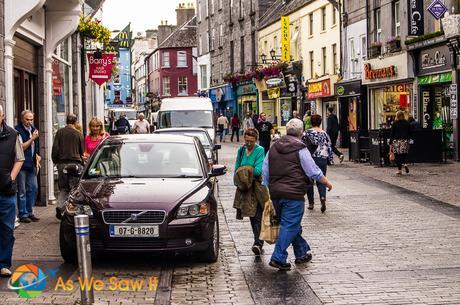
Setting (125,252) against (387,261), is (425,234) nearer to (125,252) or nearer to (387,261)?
(387,261)

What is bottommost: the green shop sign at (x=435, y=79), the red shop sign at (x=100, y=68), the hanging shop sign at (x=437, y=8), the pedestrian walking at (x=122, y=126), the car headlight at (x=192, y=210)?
the car headlight at (x=192, y=210)

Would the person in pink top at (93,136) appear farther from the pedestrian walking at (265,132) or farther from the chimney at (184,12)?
the chimney at (184,12)

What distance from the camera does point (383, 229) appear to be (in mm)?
12742

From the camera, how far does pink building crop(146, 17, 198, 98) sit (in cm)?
8794

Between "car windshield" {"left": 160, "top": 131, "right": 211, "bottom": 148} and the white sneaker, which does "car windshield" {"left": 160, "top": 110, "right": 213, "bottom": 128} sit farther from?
the white sneaker

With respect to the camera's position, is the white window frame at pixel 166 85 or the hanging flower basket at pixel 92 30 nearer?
the hanging flower basket at pixel 92 30

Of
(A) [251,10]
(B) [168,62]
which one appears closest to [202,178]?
(A) [251,10]

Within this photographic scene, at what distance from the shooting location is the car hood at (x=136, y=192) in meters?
9.55

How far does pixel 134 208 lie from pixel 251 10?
50.2 metres

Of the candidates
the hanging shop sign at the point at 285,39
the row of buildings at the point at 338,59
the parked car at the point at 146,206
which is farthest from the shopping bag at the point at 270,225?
the hanging shop sign at the point at 285,39

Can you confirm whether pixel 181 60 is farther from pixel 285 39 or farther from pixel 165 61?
pixel 285 39

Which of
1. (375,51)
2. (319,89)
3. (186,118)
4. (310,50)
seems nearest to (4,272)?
(186,118)

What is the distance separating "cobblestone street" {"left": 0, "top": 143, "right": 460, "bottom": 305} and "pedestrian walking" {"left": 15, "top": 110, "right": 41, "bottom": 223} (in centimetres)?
31

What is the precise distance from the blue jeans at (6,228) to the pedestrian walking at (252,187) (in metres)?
2.95
